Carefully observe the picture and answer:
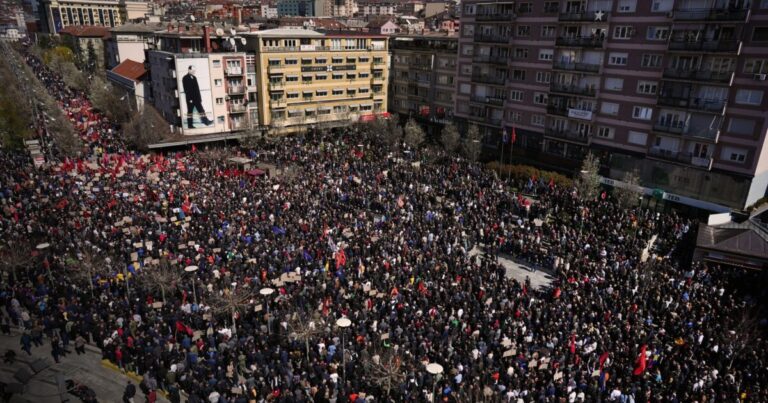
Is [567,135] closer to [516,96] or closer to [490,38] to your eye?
[516,96]


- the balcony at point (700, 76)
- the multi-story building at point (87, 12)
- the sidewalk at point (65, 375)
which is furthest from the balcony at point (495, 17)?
the multi-story building at point (87, 12)

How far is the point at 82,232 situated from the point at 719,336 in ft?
119

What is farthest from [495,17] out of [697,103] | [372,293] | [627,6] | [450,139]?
[372,293]

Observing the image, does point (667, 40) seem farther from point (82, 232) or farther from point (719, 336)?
point (82, 232)

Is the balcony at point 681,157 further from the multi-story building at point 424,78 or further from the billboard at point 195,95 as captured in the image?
the billboard at point 195,95

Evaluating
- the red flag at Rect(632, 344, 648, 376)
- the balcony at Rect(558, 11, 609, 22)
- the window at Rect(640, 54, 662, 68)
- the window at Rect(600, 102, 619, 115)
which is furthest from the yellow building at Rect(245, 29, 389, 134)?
the red flag at Rect(632, 344, 648, 376)

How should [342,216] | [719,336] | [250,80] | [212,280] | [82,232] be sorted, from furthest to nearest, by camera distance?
[250,80] < [342,216] < [82,232] < [212,280] < [719,336]

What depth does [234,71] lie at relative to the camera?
194ft

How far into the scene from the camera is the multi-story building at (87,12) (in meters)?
162

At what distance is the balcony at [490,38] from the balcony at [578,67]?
272 inches

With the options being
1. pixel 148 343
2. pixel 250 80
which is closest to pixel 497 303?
pixel 148 343

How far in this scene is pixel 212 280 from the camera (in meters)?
26.1

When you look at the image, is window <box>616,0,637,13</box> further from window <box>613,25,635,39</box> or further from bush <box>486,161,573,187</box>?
bush <box>486,161,573,187</box>

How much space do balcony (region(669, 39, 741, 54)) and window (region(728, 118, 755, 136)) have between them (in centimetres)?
515
